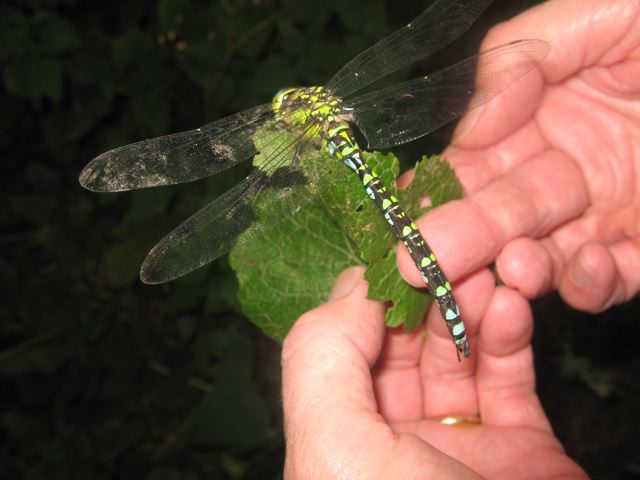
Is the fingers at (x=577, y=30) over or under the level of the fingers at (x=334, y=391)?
over

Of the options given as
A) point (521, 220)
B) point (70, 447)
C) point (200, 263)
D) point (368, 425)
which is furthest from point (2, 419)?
point (521, 220)

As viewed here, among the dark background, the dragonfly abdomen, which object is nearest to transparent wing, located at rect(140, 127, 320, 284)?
the dragonfly abdomen

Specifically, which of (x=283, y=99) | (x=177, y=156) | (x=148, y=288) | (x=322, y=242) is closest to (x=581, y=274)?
(x=322, y=242)

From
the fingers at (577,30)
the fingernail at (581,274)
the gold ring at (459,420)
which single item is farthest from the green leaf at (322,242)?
the fingers at (577,30)

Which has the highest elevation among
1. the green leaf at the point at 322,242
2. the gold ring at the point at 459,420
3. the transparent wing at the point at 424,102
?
the transparent wing at the point at 424,102

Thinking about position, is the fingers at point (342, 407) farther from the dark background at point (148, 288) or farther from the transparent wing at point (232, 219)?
the dark background at point (148, 288)

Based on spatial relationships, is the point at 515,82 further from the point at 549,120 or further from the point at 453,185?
the point at 453,185

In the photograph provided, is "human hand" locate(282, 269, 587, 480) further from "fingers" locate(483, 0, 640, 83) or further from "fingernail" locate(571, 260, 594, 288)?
"fingers" locate(483, 0, 640, 83)
